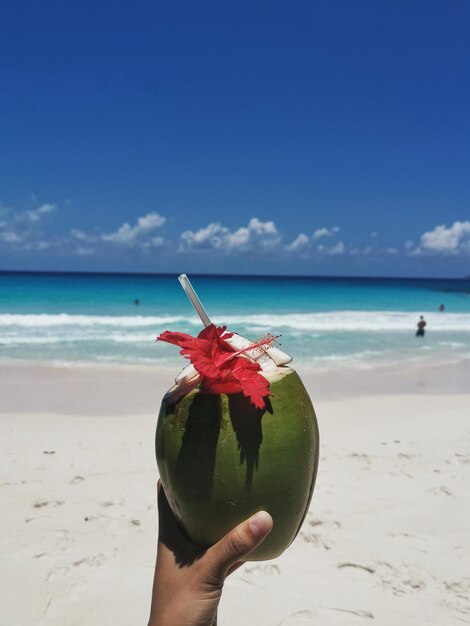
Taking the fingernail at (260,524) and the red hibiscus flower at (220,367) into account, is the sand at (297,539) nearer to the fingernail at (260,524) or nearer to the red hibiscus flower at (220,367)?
the fingernail at (260,524)

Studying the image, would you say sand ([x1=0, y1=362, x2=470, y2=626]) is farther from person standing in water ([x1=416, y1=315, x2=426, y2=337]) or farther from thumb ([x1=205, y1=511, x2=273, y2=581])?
person standing in water ([x1=416, y1=315, x2=426, y2=337])

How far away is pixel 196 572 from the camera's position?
1923mm

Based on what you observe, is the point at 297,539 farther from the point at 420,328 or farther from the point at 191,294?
the point at 420,328

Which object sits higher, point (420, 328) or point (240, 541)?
point (240, 541)

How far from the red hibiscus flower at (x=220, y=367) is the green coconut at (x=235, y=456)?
5cm

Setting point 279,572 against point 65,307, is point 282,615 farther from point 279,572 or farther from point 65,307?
point 65,307

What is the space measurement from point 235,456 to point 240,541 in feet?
0.93

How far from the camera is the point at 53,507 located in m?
4.95

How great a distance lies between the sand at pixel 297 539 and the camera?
3.60 metres

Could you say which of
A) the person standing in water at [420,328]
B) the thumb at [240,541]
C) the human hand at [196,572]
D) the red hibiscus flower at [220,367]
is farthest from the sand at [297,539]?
the person standing in water at [420,328]

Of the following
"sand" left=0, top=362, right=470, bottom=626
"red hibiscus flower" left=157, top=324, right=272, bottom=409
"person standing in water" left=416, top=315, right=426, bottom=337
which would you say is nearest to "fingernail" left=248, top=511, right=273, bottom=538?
"red hibiscus flower" left=157, top=324, right=272, bottom=409

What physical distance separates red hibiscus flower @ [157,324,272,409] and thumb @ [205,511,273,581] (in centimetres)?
39

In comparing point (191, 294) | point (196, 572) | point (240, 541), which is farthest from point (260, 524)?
point (191, 294)

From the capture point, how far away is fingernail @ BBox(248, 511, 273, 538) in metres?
1.78
